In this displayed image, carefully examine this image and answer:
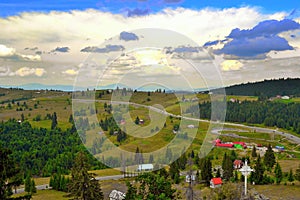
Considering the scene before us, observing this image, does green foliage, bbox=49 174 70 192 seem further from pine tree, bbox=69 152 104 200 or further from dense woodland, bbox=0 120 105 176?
pine tree, bbox=69 152 104 200

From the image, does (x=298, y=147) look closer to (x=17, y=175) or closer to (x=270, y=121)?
(x=270, y=121)

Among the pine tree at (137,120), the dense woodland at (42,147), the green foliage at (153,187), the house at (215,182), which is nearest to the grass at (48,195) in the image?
the dense woodland at (42,147)

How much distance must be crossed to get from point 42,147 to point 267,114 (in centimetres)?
8092

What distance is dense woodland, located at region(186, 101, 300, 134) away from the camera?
121 metres

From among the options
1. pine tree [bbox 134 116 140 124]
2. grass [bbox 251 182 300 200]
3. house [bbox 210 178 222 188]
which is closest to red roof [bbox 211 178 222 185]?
house [bbox 210 178 222 188]

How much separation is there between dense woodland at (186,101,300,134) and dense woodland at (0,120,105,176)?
206 feet

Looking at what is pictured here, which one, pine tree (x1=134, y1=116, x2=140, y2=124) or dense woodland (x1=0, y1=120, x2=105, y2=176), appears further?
dense woodland (x1=0, y1=120, x2=105, y2=176)

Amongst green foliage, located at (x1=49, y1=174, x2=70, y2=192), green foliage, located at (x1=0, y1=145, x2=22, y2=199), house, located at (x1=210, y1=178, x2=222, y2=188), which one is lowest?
green foliage, located at (x1=49, y1=174, x2=70, y2=192)

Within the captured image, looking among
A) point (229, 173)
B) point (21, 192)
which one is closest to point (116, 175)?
point (21, 192)

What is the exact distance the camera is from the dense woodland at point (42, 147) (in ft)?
255

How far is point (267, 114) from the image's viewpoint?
A: 132 m

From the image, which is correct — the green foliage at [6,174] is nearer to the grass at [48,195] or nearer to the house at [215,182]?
the house at [215,182]

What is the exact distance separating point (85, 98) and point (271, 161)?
44027mm

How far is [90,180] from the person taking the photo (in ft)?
69.9
